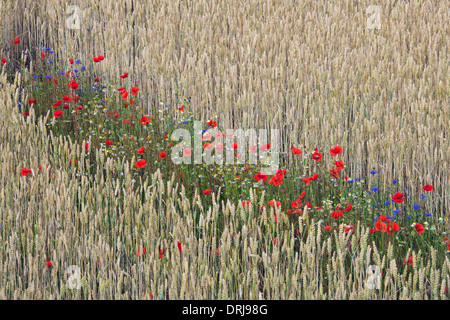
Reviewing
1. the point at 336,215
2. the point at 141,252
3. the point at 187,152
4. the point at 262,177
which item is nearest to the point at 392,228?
the point at 336,215

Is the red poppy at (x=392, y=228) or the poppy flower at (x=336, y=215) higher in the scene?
the poppy flower at (x=336, y=215)

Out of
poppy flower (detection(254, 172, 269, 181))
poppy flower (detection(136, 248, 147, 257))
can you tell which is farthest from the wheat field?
poppy flower (detection(254, 172, 269, 181))

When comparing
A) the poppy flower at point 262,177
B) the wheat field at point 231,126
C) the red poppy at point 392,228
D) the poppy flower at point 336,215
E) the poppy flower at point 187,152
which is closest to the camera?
the wheat field at point 231,126

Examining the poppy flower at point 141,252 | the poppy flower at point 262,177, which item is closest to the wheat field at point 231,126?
the poppy flower at point 141,252

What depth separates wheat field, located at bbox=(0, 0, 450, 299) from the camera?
1744 millimetres

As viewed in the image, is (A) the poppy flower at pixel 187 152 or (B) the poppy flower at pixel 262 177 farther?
(A) the poppy flower at pixel 187 152

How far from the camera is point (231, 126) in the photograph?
9.82 ft

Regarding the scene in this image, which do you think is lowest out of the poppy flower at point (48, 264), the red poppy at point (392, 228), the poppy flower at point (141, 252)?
the poppy flower at point (48, 264)

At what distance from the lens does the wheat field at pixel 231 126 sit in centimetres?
174

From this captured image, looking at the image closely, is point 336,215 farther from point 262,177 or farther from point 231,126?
point 231,126

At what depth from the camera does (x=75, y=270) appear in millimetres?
1850

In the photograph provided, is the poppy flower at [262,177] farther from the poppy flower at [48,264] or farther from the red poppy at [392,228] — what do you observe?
the poppy flower at [48,264]

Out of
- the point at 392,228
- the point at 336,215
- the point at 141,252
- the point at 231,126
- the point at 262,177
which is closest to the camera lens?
the point at 141,252

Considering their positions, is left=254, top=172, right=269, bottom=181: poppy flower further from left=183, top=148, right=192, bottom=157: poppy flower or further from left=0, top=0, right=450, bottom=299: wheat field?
left=183, top=148, right=192, bottom=157: poppy flower
